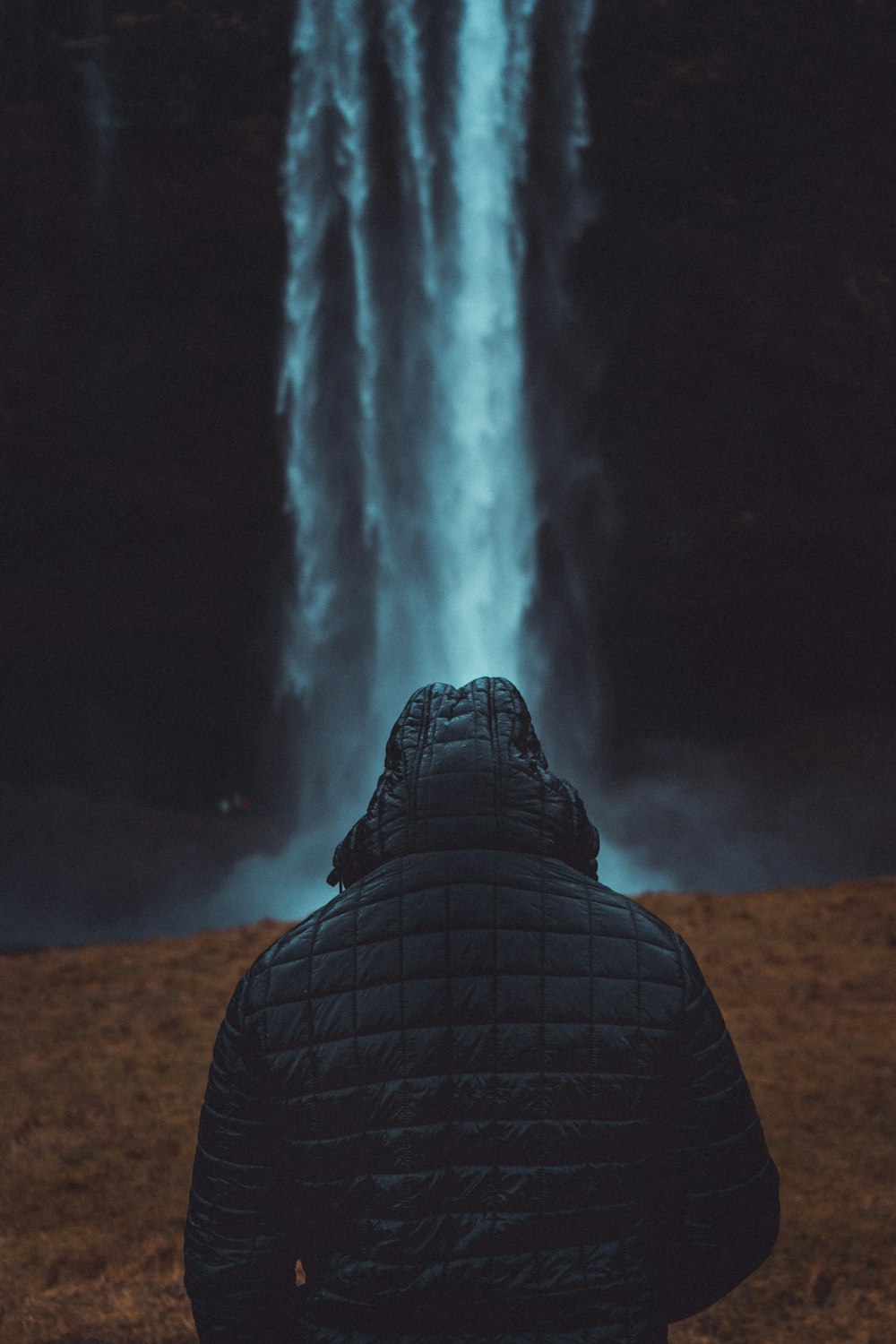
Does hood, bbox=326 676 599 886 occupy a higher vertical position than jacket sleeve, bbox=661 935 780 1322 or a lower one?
higher

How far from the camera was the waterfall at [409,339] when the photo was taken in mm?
12504

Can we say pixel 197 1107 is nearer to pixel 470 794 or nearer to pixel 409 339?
pixel 470 794

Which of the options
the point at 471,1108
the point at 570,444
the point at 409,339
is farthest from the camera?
the point at 570,444

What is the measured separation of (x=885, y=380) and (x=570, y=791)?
13406 mm

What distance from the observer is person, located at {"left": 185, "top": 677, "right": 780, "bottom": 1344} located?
4.19ft

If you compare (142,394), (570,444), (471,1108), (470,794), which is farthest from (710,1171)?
(570,444)

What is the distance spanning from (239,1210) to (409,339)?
43.9 ft

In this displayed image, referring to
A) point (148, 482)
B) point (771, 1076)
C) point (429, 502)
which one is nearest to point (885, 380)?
point (429, 502)

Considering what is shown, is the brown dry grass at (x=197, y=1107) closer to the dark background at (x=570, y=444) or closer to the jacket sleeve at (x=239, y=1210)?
the jacket sleeve at (x=239, y=1210)

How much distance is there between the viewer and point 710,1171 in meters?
1.37

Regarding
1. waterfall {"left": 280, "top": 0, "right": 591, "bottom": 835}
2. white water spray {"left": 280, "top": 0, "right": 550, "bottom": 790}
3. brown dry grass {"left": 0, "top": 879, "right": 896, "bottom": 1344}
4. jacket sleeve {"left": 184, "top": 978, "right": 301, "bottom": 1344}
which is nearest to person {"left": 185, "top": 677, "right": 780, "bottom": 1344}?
jacket sleeve {"left": 184, "top": 978, "right": 301, "bottom": 1344}

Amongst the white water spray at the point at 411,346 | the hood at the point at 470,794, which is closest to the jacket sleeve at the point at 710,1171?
the hood at the point at 470,794

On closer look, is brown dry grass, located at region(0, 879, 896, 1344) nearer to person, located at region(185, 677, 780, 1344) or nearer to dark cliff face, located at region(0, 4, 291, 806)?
person, located at region(185, 677, 780, 1344)

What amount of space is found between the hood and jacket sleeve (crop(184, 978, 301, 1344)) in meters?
0.28
